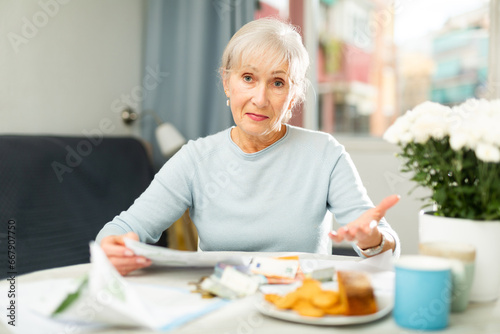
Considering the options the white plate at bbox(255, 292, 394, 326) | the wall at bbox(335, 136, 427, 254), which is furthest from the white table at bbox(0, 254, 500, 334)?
the wall at bbox(335, 136, 427, 254)

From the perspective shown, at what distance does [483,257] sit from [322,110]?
8.71ft

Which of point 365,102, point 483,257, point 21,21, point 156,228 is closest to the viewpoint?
point 483,257

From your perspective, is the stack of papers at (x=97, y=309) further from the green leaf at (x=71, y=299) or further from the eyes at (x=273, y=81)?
the eyes at (x=273, y=81)

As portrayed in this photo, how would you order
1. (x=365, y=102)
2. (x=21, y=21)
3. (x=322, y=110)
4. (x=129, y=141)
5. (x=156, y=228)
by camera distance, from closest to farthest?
(x=156, y=228)
(x=21, y=21)
(x=129, y=141)
(x=322, y=110)
(x=365, y=102)

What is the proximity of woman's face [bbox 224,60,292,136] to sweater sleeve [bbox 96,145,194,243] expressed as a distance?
0.66 ft

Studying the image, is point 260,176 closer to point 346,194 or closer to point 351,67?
point 346,194

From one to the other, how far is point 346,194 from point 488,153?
61cm

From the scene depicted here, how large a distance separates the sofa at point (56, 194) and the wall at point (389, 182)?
1157 mm

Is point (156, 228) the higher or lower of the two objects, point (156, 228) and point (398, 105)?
the lower

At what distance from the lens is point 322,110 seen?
340 centimetres

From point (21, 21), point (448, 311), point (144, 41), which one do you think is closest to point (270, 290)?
point (448, 311)

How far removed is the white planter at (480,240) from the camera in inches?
31.1

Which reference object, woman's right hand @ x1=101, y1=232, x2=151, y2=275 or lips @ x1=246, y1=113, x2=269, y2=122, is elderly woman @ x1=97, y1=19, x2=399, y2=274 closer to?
lips @ x1=246, y1=113, x2=269, y2=122

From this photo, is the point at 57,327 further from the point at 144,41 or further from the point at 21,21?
the point at 144,41
